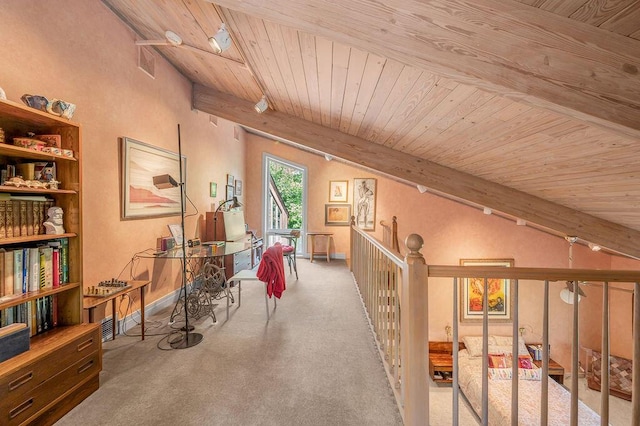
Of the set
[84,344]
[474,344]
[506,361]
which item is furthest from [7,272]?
[506,361]

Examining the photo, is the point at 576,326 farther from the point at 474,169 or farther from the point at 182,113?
the point at 182,113

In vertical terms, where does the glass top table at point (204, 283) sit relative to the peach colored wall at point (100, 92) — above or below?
below

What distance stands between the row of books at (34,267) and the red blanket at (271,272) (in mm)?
1470

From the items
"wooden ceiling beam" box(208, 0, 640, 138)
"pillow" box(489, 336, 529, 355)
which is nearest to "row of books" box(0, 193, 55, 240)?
"wooden ceiling beam" box(208, 0, 640, 138)

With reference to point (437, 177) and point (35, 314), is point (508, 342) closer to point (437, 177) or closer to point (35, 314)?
point (437, 177)

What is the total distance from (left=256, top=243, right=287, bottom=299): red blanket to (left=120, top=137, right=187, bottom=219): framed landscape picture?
1124 millimetres

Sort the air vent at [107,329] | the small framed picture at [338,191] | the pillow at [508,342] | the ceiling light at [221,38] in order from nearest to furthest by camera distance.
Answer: the ceiling light at [221,38] < the air vent at [107,329] < the pillow at [508,342] < the small framed picture at [338,191]

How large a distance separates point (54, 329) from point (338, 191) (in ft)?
17.4

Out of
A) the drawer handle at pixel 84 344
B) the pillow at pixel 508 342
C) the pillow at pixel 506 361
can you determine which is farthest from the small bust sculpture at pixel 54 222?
the pillow at pixel 508 342

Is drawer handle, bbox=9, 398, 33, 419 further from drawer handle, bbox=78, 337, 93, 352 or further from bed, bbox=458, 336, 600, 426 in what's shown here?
bed, bbox=458, 336, 600, 426

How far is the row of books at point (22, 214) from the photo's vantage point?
1.47 metres

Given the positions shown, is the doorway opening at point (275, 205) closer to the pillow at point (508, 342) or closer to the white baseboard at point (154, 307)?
the white baseboard at point (154, 307)

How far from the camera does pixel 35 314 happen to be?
1639 mm

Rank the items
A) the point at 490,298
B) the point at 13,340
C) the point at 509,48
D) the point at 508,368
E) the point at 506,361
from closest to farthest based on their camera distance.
A: the point at 509,48
the point at 13,340
the point at 508,368
the point at 506,361
the point at 490,298
